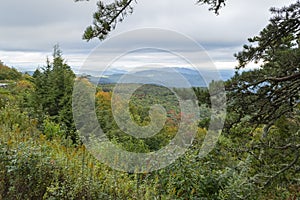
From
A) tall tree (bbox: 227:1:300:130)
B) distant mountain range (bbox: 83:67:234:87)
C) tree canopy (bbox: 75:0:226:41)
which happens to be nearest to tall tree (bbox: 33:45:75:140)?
distant mountain range (bbox: 83:67:234:87)

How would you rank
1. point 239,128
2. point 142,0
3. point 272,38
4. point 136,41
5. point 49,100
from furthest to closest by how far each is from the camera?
point 49,100, point 239,128, point 272,38, point 136,41, point 142,0

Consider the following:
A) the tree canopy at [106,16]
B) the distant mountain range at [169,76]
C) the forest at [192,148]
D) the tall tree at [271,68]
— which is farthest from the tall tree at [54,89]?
the tree canopy at [106,16]

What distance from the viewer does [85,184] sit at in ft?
8.91

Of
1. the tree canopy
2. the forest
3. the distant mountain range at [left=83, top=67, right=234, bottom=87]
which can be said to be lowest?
the forest

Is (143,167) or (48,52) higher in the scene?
(48,52)

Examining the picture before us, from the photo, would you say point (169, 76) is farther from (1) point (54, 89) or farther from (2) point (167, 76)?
(1) point (54, 89)

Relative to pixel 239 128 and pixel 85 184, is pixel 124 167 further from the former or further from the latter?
pixel 239 128

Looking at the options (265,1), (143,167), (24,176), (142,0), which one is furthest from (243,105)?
(24,176)

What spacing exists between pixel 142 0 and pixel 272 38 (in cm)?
201

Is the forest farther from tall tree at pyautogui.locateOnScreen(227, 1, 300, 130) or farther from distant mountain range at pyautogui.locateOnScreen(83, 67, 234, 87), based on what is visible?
distant mountain range at pyautogui.locateOnScreen(83, 67, 234, 87)

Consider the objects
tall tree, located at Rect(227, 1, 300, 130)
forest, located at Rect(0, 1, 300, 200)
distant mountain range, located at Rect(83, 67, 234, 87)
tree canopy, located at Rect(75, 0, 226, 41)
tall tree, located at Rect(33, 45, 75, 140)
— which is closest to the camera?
tree canopy, located at Rect(75, 0, 226, 41)

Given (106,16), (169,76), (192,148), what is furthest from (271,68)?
(106,16)

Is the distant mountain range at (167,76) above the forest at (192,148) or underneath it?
above

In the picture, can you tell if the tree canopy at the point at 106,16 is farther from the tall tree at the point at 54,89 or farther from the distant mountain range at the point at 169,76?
the tall tree at the point at 54,89
